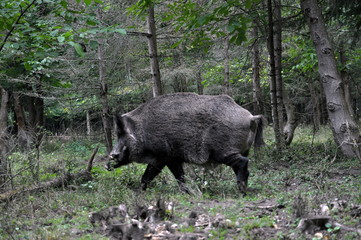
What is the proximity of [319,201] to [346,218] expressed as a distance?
71 centimetres

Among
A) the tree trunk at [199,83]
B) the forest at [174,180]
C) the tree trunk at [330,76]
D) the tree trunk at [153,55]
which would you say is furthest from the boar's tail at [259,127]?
the tree trunk at [199,83]

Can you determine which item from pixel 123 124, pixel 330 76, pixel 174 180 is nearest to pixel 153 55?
pixel 123 124

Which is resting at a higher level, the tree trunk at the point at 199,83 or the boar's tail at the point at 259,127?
the tree trunk at the point at 199,83

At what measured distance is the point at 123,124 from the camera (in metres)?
8.49

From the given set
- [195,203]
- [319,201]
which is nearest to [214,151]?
[195,203]

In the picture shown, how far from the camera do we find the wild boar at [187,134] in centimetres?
754

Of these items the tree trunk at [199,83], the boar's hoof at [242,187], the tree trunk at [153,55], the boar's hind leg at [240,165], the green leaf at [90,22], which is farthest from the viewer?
the tree trunk at [199,83]

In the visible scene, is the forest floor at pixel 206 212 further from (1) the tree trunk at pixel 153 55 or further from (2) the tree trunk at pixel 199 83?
(2) the tree trunk at pixel 199 83

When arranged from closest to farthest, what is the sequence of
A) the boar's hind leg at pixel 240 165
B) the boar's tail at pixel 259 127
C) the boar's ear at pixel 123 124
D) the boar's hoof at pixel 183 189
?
the boar's hoof at pixel 183 189 < the boar's hind leg at pixel 240 165 < the boar's tail at pixel 259 127 < the boar's ear at pixel 123 124

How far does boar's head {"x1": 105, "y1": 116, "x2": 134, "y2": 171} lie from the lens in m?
8.45

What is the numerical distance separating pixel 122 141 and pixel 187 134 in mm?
1645

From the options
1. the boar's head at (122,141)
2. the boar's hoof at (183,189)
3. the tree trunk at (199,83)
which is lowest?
the boar's hoof at (183,189)

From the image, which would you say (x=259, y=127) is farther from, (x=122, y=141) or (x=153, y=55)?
(x=153, y=55)

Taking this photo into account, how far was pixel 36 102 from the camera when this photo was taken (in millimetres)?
20578
